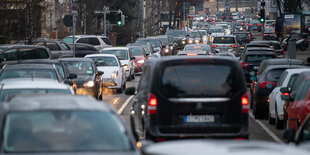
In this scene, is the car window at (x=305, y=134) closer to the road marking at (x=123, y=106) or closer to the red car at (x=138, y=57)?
the road marking at (x=123, y=106)

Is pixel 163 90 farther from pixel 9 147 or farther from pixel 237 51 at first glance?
pixel 237 51

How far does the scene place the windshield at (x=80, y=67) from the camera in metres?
24.4

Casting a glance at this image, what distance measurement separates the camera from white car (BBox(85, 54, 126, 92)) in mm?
27828

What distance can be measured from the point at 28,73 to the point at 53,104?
10007 mm

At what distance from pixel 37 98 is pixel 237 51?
129ft

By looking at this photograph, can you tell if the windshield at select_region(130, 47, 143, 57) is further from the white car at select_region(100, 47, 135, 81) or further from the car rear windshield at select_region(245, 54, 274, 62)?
the car rear windshield at select_region(245, 54, 274, 62)

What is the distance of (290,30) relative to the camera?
2717 inches

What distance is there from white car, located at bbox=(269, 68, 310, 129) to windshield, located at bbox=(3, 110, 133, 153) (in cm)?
931

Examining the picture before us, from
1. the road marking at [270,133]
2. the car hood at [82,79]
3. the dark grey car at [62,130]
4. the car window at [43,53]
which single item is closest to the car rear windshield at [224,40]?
the car window at [43,53]

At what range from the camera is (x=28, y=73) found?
17.6m

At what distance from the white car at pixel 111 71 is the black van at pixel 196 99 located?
1658 cm

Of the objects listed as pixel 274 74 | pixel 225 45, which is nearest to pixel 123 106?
pixel 274 74

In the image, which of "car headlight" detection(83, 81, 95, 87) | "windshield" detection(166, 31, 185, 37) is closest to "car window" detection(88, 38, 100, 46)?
"windshield" detection(166, 31, 185, 37)

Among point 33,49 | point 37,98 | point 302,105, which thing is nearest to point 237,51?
point 33,49
